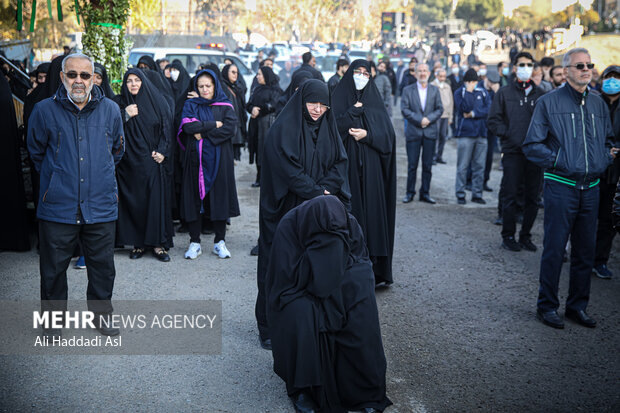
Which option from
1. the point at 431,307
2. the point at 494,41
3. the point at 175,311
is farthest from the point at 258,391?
the point at 494,41

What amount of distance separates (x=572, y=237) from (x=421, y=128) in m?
4.79

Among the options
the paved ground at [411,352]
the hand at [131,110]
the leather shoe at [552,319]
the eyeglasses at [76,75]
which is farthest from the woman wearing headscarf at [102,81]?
the leather shoe at [552,319]

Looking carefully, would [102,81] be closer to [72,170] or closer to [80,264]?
[80,264]

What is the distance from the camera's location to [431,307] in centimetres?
596

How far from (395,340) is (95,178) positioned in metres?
2.49

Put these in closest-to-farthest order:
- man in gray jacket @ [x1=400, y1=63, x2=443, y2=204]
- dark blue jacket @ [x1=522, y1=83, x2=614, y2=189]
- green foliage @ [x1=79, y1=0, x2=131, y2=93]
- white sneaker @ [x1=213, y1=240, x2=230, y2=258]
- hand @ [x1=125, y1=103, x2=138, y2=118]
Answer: dark blue jacket @ [x1=522, y1=83, x2=614, y2=189]
hand @ [x1=125, y1=103, x2=138, y2=118]
white sneaker @ [x1=213, y1=240, x2=230, y2=258]
green foliage @ [x1=79, y1=0, x2=131, y2=93]
man in gray jacket @ [x1=400, y1=63, x2=443, y2=204]

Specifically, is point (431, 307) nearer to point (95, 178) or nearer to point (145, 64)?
point (95, 178)

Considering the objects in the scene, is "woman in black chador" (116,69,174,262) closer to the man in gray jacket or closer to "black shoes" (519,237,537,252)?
"black shoes" (519,237,537,252)

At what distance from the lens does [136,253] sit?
23.6 feet

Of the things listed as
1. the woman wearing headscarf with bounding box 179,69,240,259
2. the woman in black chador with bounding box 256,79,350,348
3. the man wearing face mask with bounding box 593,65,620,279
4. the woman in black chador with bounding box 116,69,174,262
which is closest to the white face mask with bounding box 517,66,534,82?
the man wearing face mask with bounding box 593,65,620,279

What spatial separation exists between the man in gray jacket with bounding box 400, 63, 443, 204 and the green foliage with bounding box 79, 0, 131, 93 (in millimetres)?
4226

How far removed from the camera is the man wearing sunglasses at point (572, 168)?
5387 millimetres

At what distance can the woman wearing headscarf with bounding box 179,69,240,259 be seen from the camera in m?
7.23

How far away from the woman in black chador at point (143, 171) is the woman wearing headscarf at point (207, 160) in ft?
0.75
